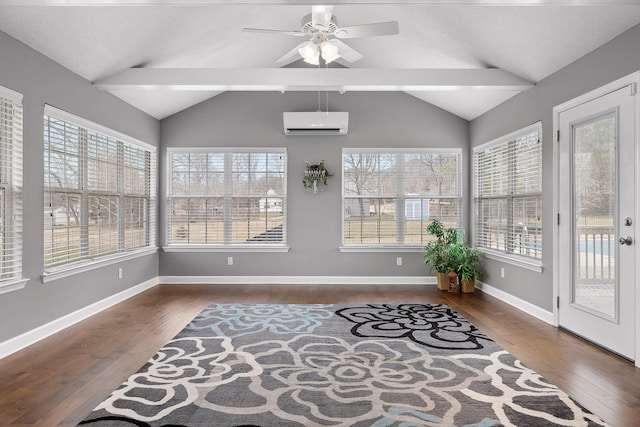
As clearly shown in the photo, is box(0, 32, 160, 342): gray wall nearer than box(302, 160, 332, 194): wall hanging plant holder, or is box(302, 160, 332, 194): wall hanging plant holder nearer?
box(0, 32, 160, 342): gray wall

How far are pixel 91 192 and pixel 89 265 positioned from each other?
80cm

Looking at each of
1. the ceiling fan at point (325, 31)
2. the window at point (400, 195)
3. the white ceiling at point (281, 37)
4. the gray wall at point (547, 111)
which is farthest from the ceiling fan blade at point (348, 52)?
the window at point (400, 195)

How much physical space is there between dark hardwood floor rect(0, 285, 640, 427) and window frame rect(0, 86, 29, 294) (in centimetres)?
63

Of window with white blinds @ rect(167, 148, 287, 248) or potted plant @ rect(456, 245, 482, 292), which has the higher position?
window with white blinds @ rect(167, 148, 287, 248)

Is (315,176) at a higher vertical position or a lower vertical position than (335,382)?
higher

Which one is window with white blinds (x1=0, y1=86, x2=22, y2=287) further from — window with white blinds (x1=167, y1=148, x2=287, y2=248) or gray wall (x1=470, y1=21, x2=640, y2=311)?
gray wall (x1=470, y1=21, x2=640, y2=311)

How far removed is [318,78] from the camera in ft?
15.2

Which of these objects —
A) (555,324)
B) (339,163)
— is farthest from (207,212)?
(555,324)

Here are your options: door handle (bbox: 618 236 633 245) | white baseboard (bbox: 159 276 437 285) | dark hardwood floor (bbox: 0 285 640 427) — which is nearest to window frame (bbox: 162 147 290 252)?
white baseboard (bbox: 159 276 437 285)

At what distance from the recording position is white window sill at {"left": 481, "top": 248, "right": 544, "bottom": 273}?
4508 mm

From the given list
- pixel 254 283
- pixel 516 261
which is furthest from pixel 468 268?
pixel 254 283

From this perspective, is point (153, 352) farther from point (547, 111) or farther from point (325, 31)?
point (547, 111)

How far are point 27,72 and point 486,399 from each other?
169 inches

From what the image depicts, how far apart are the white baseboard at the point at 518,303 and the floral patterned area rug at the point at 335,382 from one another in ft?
2.97
